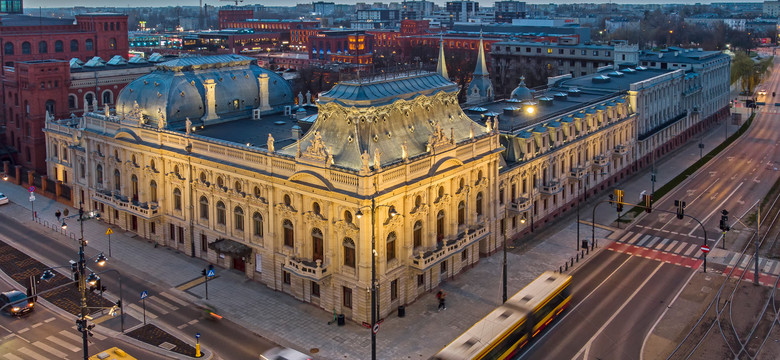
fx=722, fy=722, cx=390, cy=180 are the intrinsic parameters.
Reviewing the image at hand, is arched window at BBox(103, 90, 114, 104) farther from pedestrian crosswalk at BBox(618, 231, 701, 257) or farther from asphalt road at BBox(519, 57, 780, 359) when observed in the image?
pedestrian crosswalk at BBox(618, 231, 701, 257)

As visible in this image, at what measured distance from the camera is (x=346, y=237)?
62906 millimetres

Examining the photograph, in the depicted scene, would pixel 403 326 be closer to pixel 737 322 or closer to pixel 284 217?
pixel 284 217

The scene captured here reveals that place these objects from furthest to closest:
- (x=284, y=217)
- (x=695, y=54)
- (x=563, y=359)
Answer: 1. (x=695, y=54)
2. (x=284, y=217)
3. (x=563, y=359)

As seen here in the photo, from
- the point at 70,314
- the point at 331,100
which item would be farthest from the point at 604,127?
the point at 70,314

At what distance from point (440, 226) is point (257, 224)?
1812cm

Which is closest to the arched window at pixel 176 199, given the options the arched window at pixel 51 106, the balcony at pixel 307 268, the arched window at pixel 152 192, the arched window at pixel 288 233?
the arched window at pixel 152 192

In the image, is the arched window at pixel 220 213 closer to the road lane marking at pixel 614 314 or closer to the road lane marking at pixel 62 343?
the road lane marking at pixel 62 343

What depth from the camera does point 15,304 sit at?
210ft

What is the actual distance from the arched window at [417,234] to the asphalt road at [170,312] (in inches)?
636

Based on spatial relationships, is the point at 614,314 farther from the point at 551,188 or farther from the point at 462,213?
the point at 551,188

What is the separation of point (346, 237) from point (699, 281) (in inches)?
1421

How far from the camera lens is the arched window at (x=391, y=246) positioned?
63931 millimetres

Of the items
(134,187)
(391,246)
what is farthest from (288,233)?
(134,187)

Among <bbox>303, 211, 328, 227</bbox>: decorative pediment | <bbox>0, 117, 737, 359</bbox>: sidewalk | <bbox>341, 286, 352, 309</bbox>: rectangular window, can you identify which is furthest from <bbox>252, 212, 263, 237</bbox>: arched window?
<bbox>341, 286, 352, 309</bbox>: rectangular window
